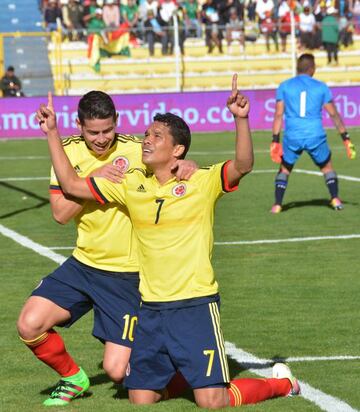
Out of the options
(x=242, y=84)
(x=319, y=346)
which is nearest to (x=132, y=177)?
(x=319, y=346)

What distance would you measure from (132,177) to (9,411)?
1.60m

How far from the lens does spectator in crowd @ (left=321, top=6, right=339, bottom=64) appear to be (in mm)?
37987

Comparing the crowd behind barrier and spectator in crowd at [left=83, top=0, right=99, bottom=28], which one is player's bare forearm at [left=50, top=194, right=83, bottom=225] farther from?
spectator in crowd at [left=83, top=0, right=99, bottom=28]

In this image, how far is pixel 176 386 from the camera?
24.7ft

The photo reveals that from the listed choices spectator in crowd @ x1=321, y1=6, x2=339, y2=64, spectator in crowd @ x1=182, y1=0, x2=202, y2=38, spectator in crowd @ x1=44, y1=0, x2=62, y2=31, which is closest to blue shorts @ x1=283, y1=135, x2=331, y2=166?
spectator in crowd @ x1=182, y1=0, x2=202, y2=38

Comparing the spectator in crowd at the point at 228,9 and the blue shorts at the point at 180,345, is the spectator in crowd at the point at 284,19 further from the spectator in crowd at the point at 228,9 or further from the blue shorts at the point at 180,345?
the blue shorts at the point at 180,345

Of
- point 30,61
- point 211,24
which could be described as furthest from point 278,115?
point 30,61

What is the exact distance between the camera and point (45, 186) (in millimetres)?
22266

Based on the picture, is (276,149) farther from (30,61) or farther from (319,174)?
(30,61)

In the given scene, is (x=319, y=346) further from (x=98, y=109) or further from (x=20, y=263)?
(x=20, y=263)

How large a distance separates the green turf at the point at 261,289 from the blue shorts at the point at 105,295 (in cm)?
43

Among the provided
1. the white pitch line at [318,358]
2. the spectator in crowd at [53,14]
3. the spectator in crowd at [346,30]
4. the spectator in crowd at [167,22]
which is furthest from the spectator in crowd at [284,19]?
the white pitch line at [318,358]

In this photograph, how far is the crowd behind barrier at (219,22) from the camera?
125 feet

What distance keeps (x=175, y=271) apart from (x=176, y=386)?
866 millimetres
